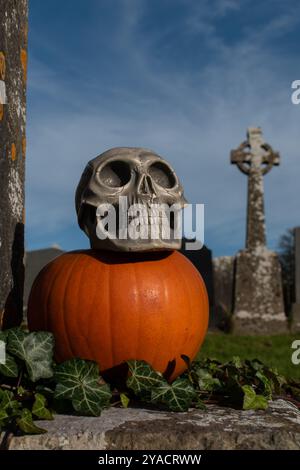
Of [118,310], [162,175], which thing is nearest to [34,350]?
[118,310]

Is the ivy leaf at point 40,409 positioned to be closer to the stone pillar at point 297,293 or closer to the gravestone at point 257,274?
the gravestone at point 257,274

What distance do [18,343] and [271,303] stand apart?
873 centimetres

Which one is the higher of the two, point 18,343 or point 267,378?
point 18,343

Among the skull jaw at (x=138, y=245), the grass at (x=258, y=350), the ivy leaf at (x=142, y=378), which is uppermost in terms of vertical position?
the skull jaw at (x=138, y=245)

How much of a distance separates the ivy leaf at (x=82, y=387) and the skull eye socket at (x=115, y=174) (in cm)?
97

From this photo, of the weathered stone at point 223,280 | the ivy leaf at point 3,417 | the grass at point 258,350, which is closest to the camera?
the ivy leaf at point 3,417

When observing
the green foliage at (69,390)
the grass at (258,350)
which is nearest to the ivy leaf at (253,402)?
the green foliage at (69,390)

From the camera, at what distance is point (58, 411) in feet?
8.07

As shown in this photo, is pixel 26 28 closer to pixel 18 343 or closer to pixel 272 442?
pixel 18 343

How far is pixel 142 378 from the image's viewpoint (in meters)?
2.64

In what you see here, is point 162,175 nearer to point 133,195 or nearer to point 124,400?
point 133,195

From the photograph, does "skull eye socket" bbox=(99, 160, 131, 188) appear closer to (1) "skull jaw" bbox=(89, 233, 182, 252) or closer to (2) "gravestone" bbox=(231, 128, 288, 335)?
(1) "skull jaw" bbox=(89, 233, 182, 252)

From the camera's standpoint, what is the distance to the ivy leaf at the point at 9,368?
2.56 meters

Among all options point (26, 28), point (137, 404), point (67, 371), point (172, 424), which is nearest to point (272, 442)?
point (172, 424)
